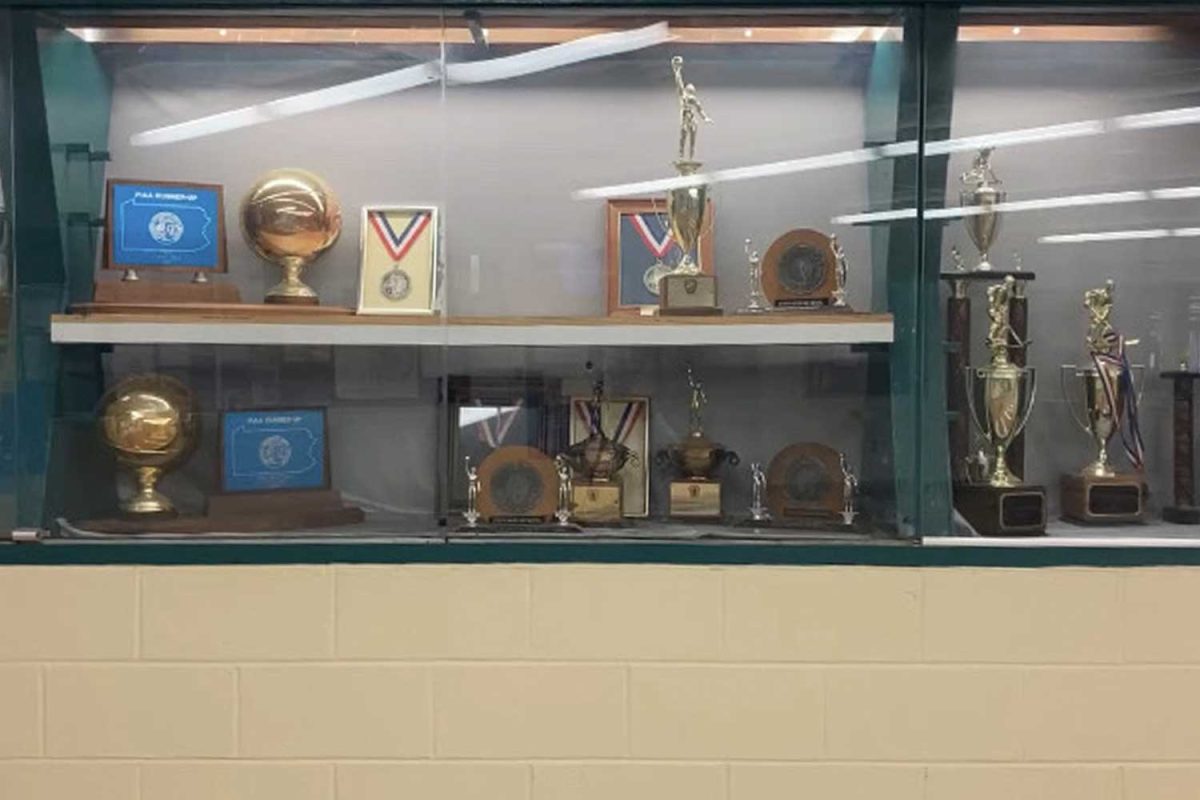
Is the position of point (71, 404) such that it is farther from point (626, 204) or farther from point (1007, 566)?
point (1007, 566)

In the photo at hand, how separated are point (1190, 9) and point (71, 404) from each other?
208 centimetres

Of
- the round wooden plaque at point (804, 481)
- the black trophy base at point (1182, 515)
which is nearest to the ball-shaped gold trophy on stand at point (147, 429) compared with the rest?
the round wooden plaque at point (804, 481)

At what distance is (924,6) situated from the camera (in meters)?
2.24

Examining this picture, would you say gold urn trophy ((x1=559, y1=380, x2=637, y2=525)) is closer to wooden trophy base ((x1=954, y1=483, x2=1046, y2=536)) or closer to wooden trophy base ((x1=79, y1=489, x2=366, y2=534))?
wooden trophy base ((x1=79, y1=489, x2=366, y2=534))

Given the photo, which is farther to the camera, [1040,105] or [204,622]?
[1040,105]

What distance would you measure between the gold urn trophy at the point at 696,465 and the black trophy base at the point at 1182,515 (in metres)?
0.78

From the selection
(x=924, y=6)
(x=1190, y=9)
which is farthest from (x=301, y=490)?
(x=1190, y=9)

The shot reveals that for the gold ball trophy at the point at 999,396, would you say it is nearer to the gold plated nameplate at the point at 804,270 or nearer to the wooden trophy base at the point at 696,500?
the gold plated nameplate at the point at 804,270

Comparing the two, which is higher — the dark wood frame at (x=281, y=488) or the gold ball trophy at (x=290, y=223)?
the gold ball trophy at (x=290, y=223)

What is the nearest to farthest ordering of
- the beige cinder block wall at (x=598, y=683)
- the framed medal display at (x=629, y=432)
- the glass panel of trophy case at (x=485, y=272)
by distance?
the beige cinder block wall at (x=598, y=683)
the glass panel of trophy case at (x=485, y=272)
the framed medal display at (x=629, y=432)

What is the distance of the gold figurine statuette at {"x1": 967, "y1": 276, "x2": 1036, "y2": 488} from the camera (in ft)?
7.68

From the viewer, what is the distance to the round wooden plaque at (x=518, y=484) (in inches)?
92.0

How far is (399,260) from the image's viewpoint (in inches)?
94.7

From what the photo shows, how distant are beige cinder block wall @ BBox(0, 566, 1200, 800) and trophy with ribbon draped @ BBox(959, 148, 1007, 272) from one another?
24.2 inches
